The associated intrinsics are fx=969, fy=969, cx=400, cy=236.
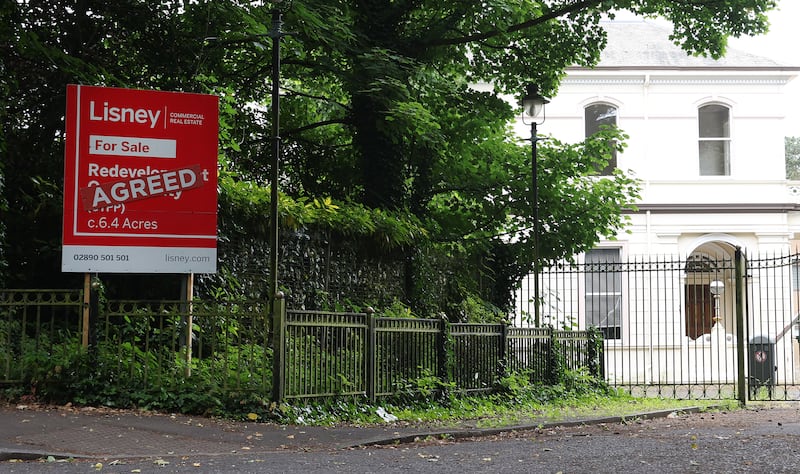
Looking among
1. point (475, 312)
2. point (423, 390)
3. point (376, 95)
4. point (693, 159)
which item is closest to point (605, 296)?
point (693, 159)

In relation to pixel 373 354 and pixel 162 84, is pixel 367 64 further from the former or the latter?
pixel 373 354

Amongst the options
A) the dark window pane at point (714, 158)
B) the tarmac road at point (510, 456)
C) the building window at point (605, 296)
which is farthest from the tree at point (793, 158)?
the tarmac road at point (510, 456)

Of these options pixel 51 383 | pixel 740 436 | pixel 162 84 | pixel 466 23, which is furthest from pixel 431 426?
pixel 466 23

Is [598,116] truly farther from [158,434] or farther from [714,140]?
[158,434]

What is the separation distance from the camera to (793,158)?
61656 mm

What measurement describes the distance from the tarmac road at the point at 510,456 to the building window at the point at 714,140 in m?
19.5

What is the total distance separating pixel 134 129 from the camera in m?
11.3

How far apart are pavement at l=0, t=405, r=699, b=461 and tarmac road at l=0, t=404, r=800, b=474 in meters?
0.07

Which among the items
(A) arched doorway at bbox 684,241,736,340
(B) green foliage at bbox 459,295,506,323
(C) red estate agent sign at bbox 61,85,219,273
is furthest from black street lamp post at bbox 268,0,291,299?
(A) arched doorway at bbox 684,241,736,340

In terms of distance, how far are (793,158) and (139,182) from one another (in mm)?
57839

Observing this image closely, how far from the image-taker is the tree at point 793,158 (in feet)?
200

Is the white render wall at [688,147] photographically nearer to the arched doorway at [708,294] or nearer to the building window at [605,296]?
the building window at [605,296]

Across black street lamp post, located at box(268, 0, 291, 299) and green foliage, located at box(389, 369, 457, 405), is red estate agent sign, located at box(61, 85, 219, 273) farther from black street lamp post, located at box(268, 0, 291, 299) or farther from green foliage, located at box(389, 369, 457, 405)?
green foliage, located at box(389, 369, 457, 405)

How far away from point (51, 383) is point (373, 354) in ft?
12.6
